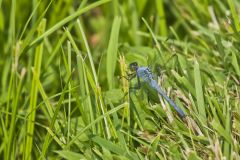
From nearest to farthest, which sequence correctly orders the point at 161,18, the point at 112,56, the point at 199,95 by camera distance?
the point at 199,95
the point at 112,56
the point at 161,18

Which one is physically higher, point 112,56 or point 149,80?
point 112,56

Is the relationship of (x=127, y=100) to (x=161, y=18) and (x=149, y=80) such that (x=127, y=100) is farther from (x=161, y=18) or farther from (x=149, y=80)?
(x=161, y=18)

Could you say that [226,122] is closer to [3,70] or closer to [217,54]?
[217,54]

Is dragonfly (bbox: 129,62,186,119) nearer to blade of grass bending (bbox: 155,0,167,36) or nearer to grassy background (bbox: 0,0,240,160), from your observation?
grassy background (bbox: 0,0,240,160)

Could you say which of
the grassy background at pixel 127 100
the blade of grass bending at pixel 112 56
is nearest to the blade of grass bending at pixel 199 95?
the grassy background at pixel 127 100

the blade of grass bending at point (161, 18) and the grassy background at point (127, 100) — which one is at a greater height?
the blade of grass bending at point (161, 18)

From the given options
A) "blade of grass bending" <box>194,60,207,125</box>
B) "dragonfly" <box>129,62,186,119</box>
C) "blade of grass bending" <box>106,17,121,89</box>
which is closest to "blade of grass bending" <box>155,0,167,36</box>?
"blade of grass bending" <box>106,17,121,89</box>

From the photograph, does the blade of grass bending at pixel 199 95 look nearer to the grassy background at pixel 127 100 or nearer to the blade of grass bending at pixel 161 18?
the grassy background at pixel 127 100

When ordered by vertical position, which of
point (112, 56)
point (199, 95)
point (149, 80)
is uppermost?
point (112, 56)

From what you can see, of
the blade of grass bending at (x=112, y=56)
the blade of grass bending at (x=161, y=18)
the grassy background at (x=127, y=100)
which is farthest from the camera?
the blade of grass bending at (x=161, y=18)

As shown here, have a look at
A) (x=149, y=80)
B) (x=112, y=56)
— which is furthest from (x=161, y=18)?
(x=149, y=80)

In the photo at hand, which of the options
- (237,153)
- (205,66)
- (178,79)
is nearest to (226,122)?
(237,153)
